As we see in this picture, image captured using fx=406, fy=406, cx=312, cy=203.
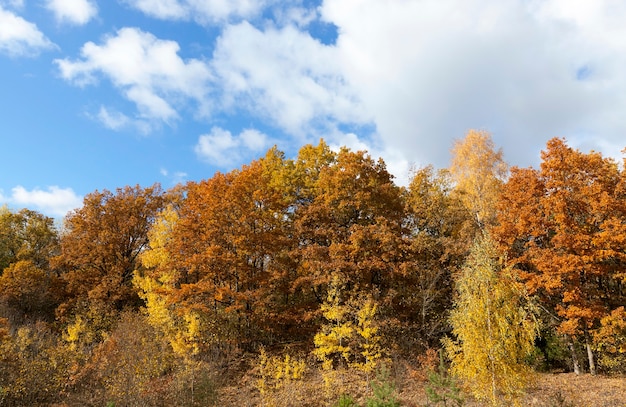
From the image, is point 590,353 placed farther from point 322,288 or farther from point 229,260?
point 229,260

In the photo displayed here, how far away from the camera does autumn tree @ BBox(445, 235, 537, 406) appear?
12.9m

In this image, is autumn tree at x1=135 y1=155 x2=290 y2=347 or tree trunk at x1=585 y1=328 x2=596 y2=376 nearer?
tree trunk at x1=585 y1=328 x2=596 y2=376

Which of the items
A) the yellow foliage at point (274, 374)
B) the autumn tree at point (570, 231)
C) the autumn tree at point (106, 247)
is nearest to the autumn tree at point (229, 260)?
the yellow foliage at point (274, 374)

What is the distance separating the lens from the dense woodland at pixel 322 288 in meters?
17.5

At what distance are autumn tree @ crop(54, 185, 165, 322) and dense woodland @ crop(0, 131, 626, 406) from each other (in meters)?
0.42

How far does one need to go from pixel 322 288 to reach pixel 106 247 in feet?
56.2

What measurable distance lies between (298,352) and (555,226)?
14820 millimetres

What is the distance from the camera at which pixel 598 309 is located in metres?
19.3

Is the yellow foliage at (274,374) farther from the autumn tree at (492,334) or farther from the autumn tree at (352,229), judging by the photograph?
the autumn tree at (492,334)

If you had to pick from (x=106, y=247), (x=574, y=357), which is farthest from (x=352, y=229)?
(x=106, y=247)

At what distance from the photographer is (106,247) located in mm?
29703

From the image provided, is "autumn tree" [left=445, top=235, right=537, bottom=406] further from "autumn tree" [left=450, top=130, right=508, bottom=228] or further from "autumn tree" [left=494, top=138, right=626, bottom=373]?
"autumn tree" [left=450, top=130, right=508, bottom=228]

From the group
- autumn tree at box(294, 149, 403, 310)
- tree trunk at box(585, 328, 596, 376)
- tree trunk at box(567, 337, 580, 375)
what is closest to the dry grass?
tree trunk at box(585, 328, 596, 376)

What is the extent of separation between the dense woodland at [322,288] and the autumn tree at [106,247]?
1.36 feet
